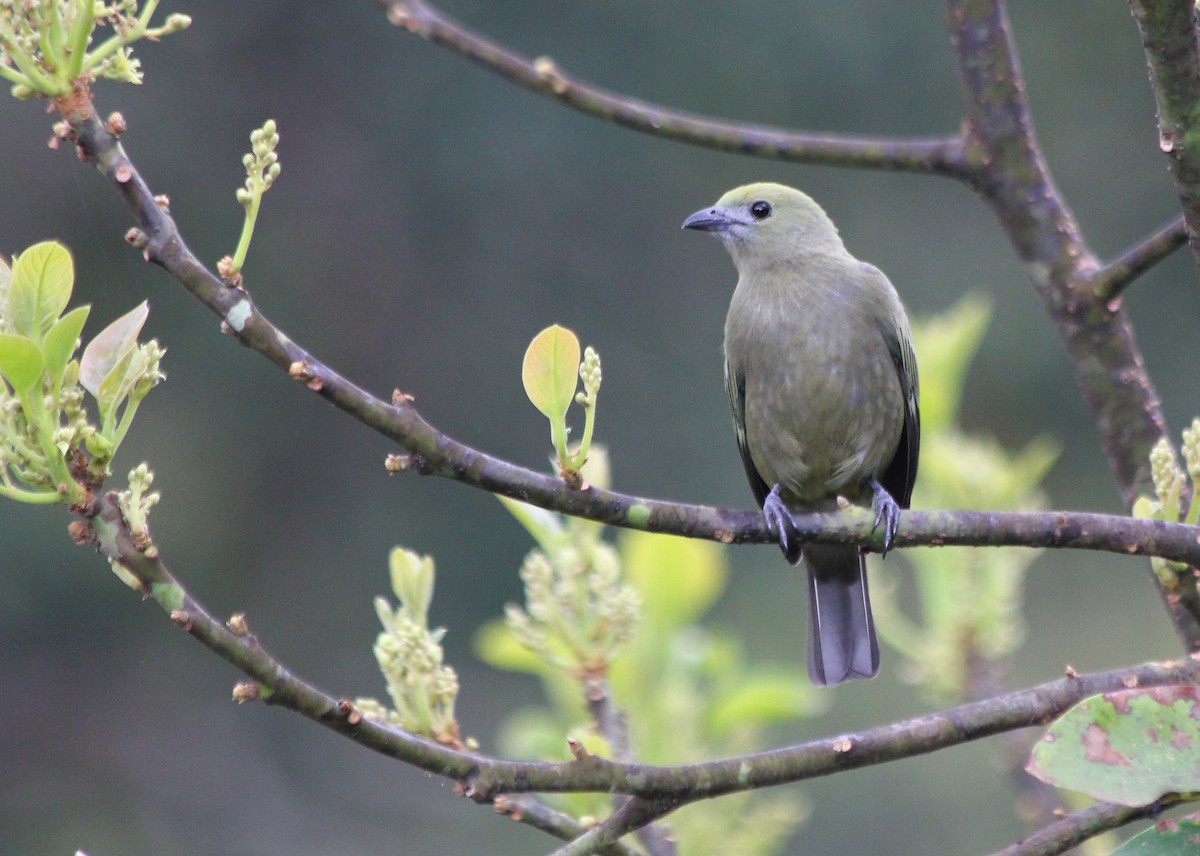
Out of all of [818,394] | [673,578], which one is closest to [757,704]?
[673,578]

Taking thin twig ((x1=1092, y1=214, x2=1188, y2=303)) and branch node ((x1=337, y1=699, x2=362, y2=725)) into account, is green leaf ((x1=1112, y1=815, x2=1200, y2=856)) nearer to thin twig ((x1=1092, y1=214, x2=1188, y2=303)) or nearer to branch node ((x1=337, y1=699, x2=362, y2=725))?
branch node ((x1=337, y1=699, x2=362, y2=725))

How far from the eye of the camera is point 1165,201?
1273 cm

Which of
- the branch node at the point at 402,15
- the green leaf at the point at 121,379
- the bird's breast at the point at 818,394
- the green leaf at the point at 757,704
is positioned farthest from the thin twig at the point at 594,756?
the bird's breast at the point at 818,394

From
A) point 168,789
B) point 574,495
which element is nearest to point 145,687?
point 168,789

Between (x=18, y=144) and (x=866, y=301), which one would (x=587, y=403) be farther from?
(x=18, y=144)

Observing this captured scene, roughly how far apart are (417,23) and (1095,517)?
163 centimetres

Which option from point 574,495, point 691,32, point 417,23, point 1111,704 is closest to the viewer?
point 1111,704

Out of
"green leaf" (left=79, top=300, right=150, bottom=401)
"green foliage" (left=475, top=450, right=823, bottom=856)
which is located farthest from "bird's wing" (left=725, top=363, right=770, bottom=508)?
"green leaf" (left=79, top=300, right=150, bottom=401)

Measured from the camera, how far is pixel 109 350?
1.60m

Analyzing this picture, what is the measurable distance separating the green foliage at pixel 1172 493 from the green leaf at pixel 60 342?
144cm

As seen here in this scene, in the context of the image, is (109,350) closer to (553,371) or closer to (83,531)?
(83,531)

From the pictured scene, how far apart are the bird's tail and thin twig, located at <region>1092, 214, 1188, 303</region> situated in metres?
1.21

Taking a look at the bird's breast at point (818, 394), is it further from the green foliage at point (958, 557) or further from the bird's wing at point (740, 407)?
the green foliage at point (958, 557)

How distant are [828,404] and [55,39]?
2534 mm
